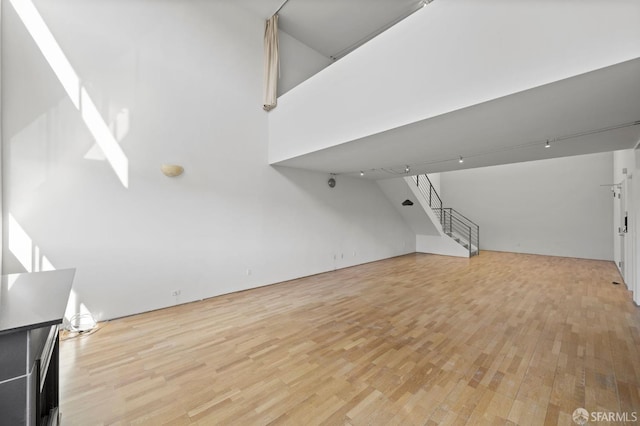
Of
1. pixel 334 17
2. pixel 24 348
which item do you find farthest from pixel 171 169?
pixel 334 17

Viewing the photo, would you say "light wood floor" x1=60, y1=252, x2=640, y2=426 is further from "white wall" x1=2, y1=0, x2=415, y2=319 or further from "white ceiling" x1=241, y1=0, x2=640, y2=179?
"white ceiling" x1=241, y1=0, x2=640, y2=179

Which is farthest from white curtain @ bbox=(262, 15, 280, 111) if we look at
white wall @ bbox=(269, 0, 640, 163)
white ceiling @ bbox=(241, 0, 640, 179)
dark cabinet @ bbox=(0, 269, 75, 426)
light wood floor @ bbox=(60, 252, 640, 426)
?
dark cabinet @ bbox=(0, 269, 75, 426)

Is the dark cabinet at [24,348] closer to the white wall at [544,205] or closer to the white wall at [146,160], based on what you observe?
the white wall at [146,160]

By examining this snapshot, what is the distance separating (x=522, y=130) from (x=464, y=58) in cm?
160

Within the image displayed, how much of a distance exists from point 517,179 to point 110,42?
1248 cm

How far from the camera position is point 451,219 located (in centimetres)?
1093

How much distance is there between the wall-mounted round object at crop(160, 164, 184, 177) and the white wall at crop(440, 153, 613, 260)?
36.3ft

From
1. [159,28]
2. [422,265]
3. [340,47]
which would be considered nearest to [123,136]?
[159,28]

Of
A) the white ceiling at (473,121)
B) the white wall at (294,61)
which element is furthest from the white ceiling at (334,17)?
the white wall at (294,61)

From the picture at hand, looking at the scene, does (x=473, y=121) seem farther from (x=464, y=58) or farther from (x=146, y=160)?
(x=146, y=160)

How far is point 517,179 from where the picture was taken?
31.4 ft

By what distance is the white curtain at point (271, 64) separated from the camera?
5332mm

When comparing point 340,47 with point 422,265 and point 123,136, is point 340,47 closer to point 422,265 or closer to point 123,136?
point 123,136

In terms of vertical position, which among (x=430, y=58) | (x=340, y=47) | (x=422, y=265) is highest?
(x=340, y=47)
